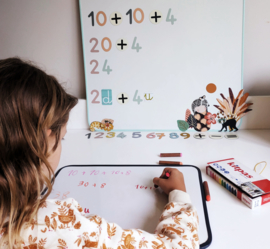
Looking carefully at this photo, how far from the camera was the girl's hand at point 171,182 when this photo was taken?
0.59m

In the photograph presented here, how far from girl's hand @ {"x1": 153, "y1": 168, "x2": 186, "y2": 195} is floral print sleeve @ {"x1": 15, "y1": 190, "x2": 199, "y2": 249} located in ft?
0.26

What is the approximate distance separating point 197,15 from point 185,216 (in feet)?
2.39

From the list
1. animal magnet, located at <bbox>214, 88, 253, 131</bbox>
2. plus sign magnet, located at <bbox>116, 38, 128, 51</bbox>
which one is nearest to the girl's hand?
animal magnet, located at <bbox>214, 88, 253, 131</bbox>

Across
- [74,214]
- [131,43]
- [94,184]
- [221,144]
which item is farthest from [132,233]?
[131,43]

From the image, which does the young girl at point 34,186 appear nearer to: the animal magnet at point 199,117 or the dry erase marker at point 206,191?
the dry erase marker at point 206,191

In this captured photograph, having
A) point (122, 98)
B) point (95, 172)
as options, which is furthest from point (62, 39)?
point (95, 172)

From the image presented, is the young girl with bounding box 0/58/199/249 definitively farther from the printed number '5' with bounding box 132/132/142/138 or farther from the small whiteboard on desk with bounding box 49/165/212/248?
the printed number '5' with bounding box 132/132/142/138

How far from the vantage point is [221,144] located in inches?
34.1

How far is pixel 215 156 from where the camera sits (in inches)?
30.8

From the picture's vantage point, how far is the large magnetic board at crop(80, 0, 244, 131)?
896mm

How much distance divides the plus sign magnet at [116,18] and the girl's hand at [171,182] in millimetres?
627

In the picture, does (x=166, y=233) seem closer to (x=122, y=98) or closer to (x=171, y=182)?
(x=171, y=182)

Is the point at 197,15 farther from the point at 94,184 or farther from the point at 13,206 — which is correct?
the point at 13,206

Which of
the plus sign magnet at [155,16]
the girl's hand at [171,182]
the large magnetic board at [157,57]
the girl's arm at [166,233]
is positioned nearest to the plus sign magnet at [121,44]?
the large magnetic board at [157,57]
